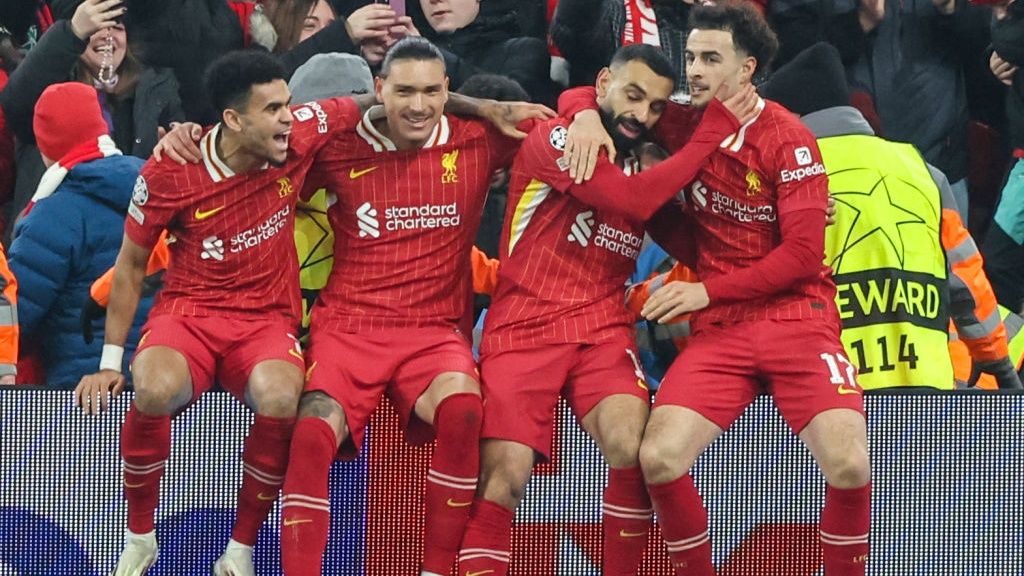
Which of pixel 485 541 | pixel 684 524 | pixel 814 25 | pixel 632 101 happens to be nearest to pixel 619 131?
pixel 632 101

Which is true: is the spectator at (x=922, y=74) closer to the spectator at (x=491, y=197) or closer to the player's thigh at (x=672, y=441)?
the spectator at (x=491, y=197)

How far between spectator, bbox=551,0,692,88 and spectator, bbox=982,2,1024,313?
140 centimetres

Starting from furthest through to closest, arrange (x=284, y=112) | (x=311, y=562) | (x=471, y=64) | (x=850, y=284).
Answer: (x=471, y=64), (x=850, y=284), (x=284, y=112), (x=311, y=562)

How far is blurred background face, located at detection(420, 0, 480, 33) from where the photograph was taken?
7953 mm

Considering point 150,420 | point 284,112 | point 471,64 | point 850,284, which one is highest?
point 471,64

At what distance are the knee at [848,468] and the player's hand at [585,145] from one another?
3.95 feet

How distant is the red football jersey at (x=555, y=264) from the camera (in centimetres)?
578

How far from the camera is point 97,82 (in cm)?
778

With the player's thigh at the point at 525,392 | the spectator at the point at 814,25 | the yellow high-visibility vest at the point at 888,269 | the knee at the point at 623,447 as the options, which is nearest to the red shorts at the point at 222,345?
the player's thigh at the point at 525,392

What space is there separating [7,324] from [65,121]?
0.92 meters

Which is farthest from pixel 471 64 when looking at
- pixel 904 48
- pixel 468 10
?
pixel 904 48

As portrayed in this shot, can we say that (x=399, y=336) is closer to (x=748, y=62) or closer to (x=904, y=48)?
(x=748, y=62)

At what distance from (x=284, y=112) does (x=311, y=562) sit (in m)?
1.49

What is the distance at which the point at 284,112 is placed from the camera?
5738 mm
